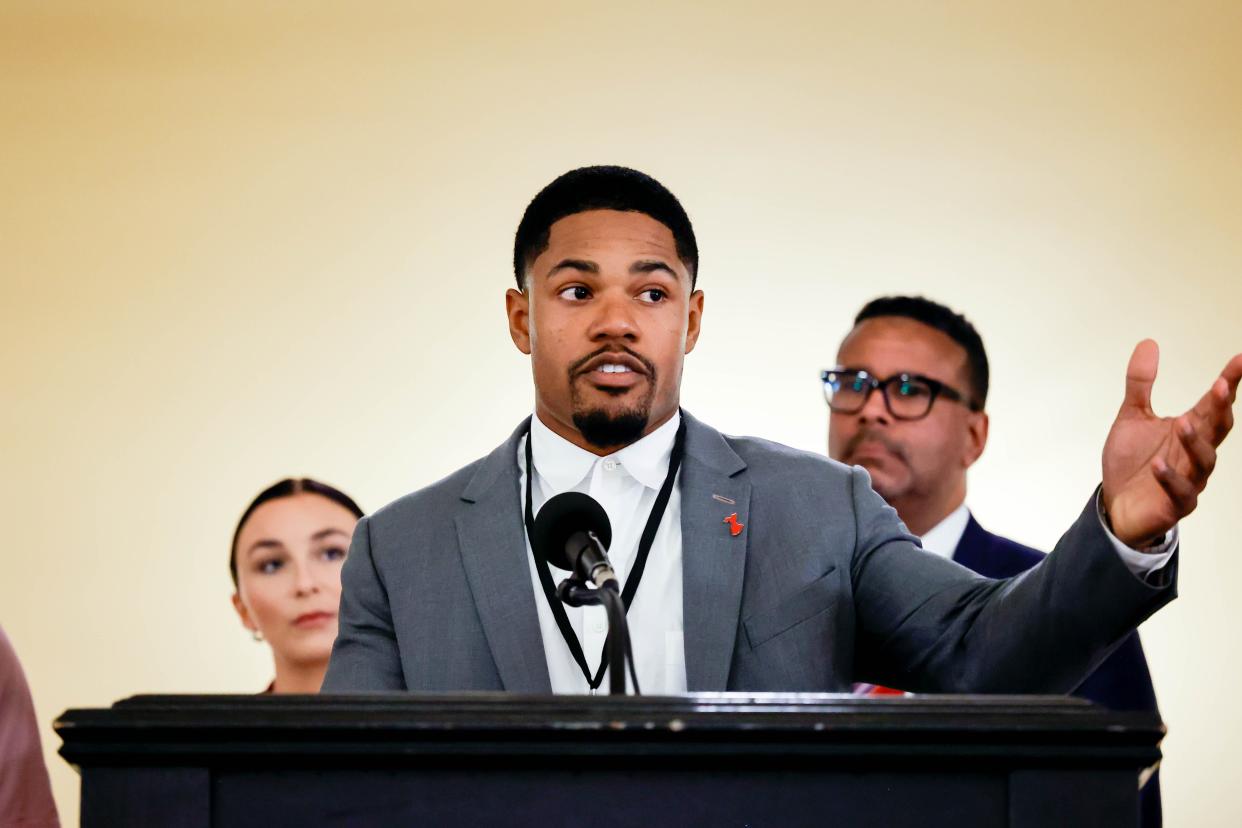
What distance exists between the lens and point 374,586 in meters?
2.21

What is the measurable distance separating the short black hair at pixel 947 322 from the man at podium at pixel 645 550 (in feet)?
4.47

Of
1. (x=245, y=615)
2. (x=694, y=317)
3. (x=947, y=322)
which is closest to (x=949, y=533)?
(x=947, y=322)

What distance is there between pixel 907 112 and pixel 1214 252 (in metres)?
0.94

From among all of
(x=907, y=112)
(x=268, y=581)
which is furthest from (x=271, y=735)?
(x=907, y=112)

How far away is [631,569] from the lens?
215 centimetres

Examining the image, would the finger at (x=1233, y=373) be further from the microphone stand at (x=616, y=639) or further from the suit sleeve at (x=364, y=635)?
the suit sleeve at (x=364, y=635)

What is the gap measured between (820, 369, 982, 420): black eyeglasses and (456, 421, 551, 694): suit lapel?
Result: 4.40 feet

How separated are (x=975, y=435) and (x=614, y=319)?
5.32 feet

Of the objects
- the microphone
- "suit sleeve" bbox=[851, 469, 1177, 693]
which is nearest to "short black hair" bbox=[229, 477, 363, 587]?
"suit sleeve" bbox=[851, 469, 1177, 693]

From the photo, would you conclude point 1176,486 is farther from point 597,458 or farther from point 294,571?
point 294,571

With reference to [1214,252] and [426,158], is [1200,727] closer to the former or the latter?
[1214,252]

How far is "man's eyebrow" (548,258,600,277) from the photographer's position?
7.27ft

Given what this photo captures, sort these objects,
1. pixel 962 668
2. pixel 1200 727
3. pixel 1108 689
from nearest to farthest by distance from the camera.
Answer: pixel 962 668, pixel 1108 689, pixel 1200 727

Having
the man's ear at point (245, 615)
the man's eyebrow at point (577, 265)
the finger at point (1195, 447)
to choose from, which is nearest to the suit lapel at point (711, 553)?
the man's eyebrow at point (577, 265)
